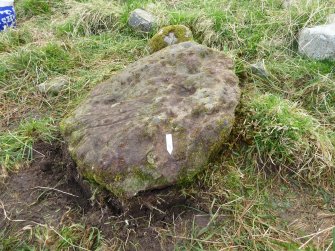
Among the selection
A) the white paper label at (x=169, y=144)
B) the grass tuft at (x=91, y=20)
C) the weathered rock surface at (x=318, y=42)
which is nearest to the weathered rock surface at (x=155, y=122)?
the white paper label at (x=169, y=144)

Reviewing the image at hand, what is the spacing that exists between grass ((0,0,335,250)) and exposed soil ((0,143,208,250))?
0.05 m

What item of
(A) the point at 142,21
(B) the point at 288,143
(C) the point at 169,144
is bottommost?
(A) the point at 142,21

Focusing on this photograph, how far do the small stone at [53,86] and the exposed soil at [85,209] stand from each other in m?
0.89

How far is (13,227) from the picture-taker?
7.49 ft

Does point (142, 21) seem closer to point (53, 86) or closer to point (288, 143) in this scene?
point (53, 86)

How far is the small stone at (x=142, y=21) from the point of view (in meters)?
3.95

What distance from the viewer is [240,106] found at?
2732 millimetres

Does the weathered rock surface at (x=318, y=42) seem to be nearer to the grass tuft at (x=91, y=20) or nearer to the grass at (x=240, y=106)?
the grass at (x=240, y=106)

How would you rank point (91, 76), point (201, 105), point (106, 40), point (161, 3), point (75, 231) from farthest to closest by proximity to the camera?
1. point (161, 3)
2. point (106, 40)
3. point (91, 76)
4. point (201, 105)
5. point (75, 231)

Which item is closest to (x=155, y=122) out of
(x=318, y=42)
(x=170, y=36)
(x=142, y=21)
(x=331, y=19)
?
(x=170, y=36)

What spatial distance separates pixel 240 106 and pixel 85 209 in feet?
3.92

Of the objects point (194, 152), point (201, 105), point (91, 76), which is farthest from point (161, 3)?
point (194, 152)

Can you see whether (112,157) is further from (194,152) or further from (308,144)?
(308,144)

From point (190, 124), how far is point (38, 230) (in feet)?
3.34
